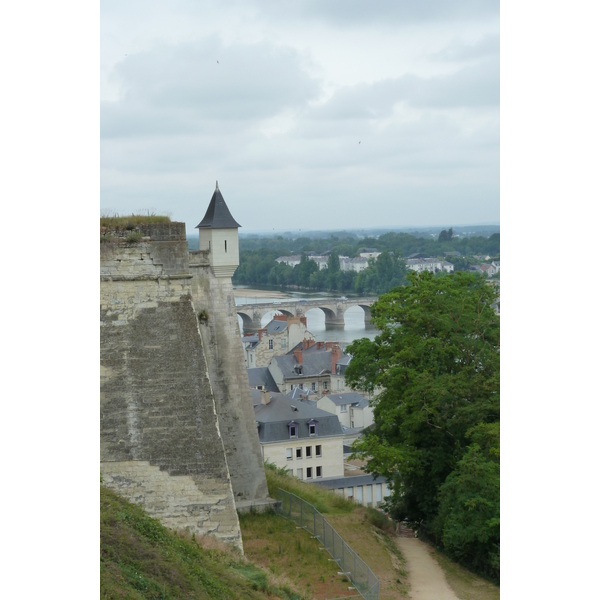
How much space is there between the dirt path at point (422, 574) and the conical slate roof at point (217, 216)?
7370mm

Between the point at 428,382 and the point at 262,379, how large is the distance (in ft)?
141

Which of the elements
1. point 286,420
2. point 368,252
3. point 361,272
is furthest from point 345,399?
point 368,252

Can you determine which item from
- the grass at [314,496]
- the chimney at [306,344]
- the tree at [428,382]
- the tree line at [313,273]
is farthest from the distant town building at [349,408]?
the tree line at [313,273]

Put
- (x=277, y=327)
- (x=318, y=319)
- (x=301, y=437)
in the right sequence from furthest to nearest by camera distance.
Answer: (x=318, y=319), (x=277, y=327), (x=301, y=437)

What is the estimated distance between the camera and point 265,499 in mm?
16531

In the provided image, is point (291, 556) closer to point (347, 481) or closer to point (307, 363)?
point (347, 481)

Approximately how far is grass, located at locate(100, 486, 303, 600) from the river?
61.5m

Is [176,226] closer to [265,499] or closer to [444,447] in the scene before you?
[265,499]

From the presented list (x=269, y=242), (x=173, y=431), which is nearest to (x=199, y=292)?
(x=173, y=431)

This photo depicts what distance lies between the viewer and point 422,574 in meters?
16.4

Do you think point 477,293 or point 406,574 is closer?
point 406,574

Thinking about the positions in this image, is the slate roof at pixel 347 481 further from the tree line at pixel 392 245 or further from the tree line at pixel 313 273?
the tree line at pixel 313 273

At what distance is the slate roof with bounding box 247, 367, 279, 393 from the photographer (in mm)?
59844
